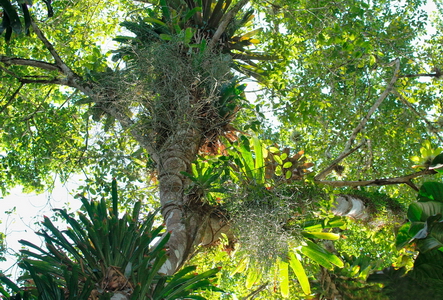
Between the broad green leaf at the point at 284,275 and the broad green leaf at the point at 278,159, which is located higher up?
the broad green leaf at the point at 278,159

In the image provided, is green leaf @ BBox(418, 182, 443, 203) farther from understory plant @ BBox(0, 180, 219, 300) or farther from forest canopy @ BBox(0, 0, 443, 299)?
understory plant @ BBox(0, 180, 219, 300)

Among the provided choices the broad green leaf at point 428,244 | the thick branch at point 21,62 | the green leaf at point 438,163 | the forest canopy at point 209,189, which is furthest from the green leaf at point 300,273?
the thick branch at point 21,62

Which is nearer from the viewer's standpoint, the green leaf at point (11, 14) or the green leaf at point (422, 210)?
the green leaf at point (11, 14)

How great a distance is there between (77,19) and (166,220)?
12.3 ft

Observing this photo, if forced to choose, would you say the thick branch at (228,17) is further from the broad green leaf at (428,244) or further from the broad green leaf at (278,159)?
the broad green leaf at (428,244)

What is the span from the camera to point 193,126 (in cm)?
360

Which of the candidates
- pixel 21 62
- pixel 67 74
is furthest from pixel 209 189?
pixel 21 62

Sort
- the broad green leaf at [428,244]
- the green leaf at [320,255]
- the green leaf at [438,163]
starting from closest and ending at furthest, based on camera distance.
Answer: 1. the broad green leaf at [428,244]
2. the green leaf at [320,255]
3. the green leaf at [438,163]

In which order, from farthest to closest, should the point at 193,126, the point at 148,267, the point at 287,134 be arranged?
the point at 287,134
the point at 193,126
the point at 148,267

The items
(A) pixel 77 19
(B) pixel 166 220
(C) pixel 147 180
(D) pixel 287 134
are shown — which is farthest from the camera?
(D) pixel 287 134

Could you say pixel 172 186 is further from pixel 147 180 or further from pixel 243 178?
pixel 147 180

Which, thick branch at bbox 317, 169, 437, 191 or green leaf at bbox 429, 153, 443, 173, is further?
thick branch at bbox 317, 169, 437, 191

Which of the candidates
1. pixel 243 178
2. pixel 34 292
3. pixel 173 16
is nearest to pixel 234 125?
pixel 243 178

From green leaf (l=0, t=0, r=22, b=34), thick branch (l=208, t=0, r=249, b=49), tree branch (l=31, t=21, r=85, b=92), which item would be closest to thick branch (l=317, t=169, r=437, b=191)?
thick branch (l=208, t=0, r=249, b=49)
